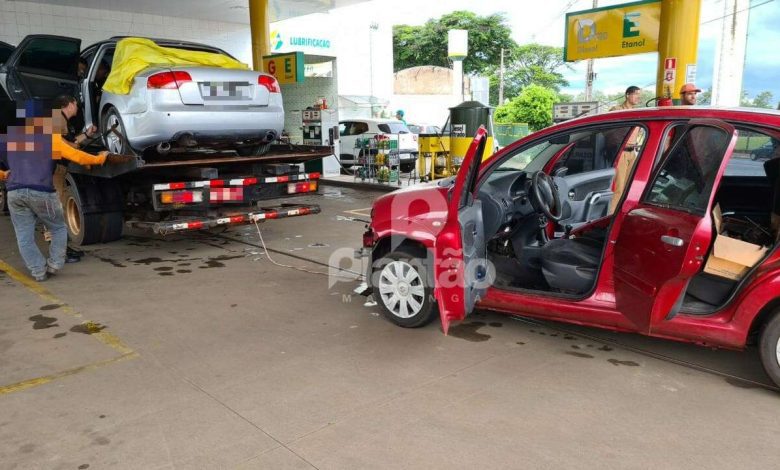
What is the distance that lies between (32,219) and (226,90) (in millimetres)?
2328

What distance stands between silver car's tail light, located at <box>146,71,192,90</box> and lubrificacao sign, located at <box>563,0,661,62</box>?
7.30m

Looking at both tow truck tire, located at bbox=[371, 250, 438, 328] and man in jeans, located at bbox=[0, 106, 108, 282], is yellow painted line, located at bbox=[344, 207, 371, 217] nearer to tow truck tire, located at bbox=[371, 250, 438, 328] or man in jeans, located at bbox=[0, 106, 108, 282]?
man in jeans, located at bbox=[0, 106, 108, 282]

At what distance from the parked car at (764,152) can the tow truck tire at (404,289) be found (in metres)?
2.26

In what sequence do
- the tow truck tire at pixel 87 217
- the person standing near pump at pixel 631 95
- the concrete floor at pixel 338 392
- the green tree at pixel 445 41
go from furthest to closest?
the green tree at pixel 445 41 < the person standing near pump at pixel 631 95 < the tow truck tire at pixel 87 217 < the concrete floor at pixel 338 392

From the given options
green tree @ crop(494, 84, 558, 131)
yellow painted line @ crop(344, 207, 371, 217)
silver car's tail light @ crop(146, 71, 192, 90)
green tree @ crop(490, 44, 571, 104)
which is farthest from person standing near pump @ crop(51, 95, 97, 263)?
green tree @ crop(490, 44, 571, 104)

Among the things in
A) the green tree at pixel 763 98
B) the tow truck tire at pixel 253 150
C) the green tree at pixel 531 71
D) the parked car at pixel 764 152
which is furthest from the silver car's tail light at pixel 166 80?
the green tree at pixel 531 71

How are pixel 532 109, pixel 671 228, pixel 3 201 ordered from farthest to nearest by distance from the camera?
1. pixel 532 109
2. pixel 3 201
3. pixel 671 228

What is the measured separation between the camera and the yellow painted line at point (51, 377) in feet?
11.8

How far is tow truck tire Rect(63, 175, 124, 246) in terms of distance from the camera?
715cm

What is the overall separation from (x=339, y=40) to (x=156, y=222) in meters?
20.1

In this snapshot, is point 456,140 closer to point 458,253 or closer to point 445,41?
point 458,253

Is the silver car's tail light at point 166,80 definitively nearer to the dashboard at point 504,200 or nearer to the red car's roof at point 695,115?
the dashboard at point 504,200

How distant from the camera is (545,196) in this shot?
4.31 meters

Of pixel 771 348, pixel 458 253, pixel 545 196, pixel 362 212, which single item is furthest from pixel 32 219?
pixel 771 348
